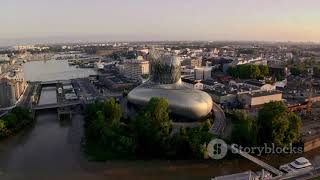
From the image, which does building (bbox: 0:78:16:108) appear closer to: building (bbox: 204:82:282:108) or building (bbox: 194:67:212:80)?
building (bbox: 204:82:282:108)

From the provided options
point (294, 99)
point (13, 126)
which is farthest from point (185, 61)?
point (13, 126)

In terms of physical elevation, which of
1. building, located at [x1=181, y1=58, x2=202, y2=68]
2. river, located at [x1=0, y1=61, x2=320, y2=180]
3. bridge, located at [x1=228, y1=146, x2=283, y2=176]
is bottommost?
river, located at [x1=0, y1=61, x2=320, y2=180]

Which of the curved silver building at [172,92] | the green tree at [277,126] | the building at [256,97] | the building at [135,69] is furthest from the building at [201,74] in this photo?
the green tree at [277,126]

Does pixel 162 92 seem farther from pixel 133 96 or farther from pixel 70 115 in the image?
pixel 70 115

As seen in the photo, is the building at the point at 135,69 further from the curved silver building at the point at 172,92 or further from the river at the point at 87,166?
the river at the point at 87,166

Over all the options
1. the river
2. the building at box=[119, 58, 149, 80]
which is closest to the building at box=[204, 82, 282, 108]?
the river

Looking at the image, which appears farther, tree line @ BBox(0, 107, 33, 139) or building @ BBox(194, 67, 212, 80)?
building @ BBox(194, 67, 212, 80)
